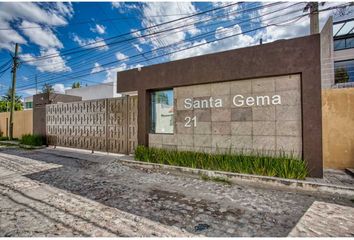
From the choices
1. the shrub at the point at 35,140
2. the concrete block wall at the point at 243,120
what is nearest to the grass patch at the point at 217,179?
the concrete block wall at the point at 243,120

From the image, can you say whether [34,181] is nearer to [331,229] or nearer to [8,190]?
[8,190]

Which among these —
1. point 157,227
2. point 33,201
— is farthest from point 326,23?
point 33,201

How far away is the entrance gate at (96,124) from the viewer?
856 cm

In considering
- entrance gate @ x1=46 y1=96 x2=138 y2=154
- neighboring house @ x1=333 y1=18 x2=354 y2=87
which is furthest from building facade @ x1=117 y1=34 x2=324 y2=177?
neighboring house @ x1=333 y1=18 x2=354 y2=87

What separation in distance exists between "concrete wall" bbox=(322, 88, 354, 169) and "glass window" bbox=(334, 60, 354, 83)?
838 cm

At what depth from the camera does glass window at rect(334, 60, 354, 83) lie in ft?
45.8

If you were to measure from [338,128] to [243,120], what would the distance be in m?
2.73

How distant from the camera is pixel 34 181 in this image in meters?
5.29

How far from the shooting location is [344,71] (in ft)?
49.4

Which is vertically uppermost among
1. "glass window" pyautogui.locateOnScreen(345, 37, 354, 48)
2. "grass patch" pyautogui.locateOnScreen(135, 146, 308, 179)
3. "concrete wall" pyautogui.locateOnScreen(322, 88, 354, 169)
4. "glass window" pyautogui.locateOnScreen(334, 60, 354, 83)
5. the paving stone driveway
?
"glass window" pyautogui.locateOnScreen(345, 37, 354, 48)

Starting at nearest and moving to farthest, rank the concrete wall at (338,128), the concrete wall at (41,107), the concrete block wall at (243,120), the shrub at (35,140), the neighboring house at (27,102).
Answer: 1. the concrete block wall at (243,120)
2. the concrete wall at (338,128)
3. the shrub at (35,140)
4. the concrete wall at (41,107)
5. the neighboring house at (27,102)

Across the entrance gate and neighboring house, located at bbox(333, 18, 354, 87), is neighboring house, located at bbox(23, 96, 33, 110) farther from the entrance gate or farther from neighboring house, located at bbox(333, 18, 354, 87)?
neighboring house, located at bbox(333, 18, 354, 87)

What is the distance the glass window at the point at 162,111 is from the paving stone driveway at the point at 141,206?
7.48 ft

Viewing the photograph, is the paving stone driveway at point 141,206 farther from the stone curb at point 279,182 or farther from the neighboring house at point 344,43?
the neighboring house at point 344,43
